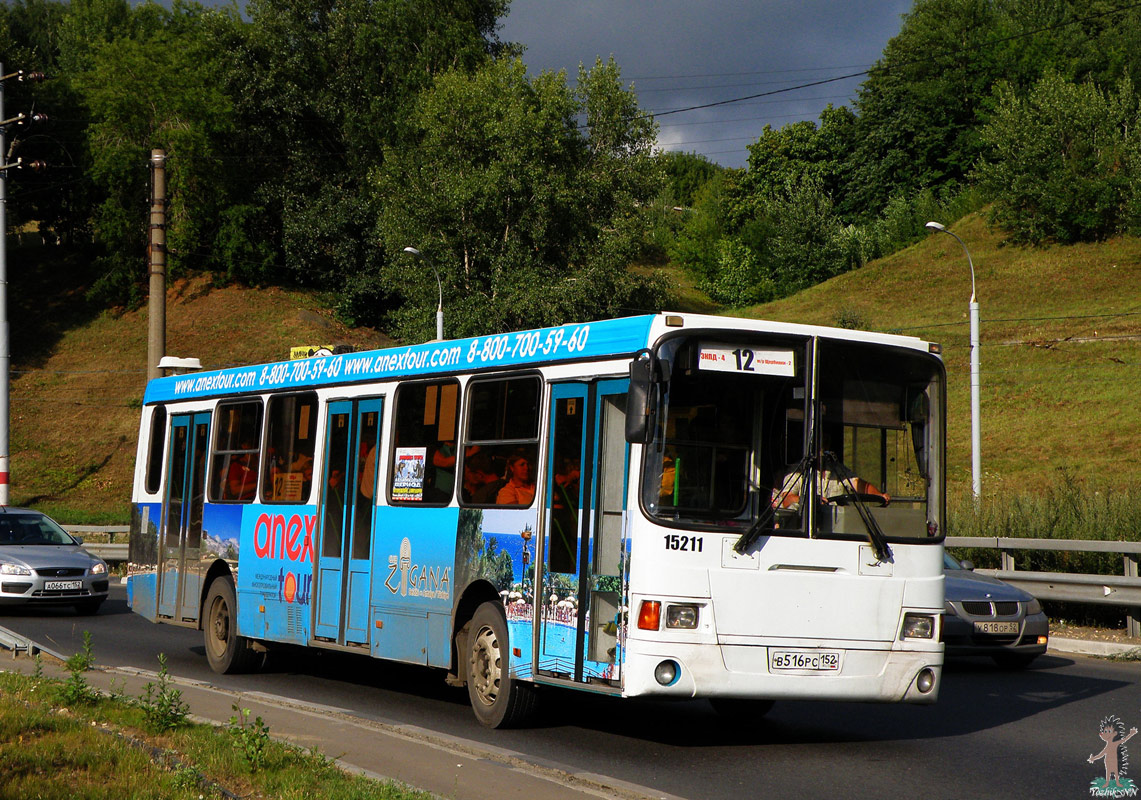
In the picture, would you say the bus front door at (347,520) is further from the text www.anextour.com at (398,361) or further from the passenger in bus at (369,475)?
the text www.anextour.com at (398,361)

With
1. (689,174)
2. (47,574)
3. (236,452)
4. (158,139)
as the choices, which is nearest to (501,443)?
(236,452)

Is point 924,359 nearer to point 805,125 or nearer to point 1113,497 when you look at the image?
point 1113,497

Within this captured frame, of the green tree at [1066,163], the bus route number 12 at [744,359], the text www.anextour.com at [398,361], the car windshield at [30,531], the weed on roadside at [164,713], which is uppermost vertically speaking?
the green tree at [1066,163]

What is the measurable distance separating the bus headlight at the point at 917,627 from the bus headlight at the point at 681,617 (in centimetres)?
160

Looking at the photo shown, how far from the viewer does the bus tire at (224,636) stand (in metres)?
13.1

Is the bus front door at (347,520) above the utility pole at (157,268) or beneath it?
beneath

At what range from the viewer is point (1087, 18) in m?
81.1

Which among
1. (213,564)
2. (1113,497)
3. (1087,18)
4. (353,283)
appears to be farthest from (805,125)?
(213,564)

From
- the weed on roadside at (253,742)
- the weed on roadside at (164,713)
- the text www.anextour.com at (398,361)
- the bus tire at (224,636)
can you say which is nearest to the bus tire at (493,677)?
the text www.anextour.com at (398,361)

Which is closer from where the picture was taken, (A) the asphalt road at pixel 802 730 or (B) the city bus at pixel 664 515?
(A) the asphalt road at pixel 802 730

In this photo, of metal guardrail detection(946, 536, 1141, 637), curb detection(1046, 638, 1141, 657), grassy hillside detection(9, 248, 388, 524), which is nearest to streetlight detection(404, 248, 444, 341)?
grassy hillside detection(9, 248, 388, 524)

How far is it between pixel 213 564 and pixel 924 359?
811 centimetres

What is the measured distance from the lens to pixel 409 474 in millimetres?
10883

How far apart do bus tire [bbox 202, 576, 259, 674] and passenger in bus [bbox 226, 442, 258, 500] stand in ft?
3.03
